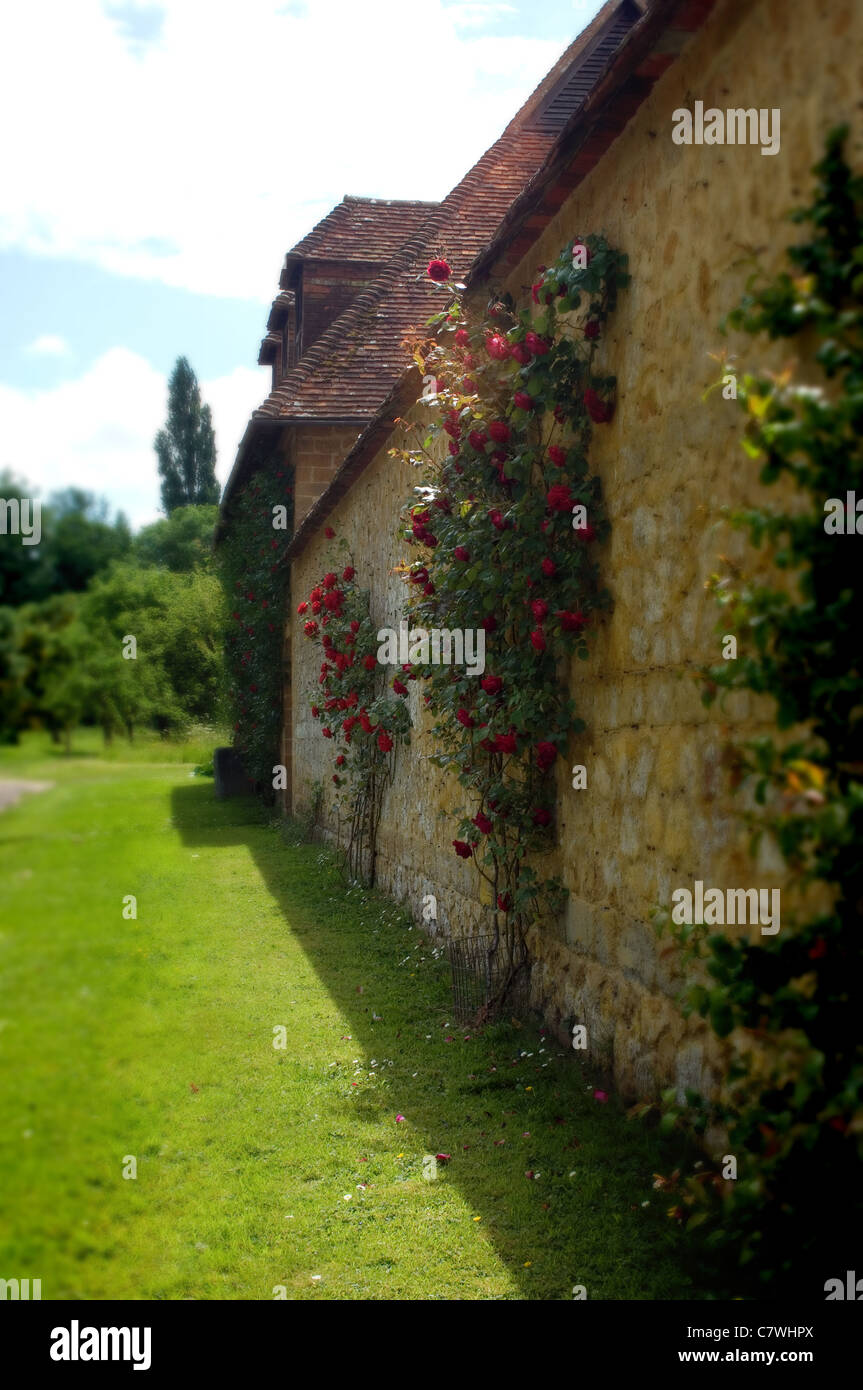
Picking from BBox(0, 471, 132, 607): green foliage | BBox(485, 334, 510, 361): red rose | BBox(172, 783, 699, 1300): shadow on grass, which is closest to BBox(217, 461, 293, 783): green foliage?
BBox(172, 783, 699, 1300): shadow on grass

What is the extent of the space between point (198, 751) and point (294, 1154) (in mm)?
1925

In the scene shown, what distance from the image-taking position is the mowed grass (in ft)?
6.45

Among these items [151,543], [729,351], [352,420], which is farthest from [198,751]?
[352,420]

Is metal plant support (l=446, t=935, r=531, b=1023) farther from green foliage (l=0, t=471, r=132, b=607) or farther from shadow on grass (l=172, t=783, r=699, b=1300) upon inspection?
green foliage (l=0, t=471, r=132, b=607)

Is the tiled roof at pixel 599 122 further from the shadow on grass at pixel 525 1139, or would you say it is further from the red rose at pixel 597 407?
the shadow on grass at pixel 525 1139

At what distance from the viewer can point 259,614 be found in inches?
615

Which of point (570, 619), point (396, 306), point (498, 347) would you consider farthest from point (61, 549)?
point (396, 306)

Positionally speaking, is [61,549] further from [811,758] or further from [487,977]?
[487,977]

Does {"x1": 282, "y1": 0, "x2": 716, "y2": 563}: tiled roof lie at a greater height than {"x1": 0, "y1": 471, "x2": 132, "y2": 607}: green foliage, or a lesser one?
greater

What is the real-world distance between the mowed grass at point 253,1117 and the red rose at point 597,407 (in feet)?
6.86

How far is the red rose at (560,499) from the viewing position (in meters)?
4.33

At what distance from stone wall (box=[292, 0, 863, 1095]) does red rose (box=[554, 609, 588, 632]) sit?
0.35 ft

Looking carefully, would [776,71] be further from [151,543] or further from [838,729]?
[151,543]
